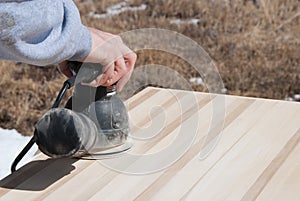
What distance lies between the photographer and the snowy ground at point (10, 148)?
7.62 feet

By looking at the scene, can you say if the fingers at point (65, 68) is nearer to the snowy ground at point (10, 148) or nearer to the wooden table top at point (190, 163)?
the wooden table top at point (190, 163)

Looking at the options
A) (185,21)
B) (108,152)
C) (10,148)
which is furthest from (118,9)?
(108,152)

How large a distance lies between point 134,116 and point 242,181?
1.42 ft

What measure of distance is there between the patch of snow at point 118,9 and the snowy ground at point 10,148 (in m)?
1.80

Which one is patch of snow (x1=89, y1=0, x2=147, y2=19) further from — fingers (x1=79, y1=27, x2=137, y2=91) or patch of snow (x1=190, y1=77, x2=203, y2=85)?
fingers (x1=79, y1=27, x2=137, y2=91)

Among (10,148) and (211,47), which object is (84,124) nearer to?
(10,148)

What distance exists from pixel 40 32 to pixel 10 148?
1657mm

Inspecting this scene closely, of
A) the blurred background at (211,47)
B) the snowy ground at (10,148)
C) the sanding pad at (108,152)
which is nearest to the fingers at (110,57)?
the sanding pad at (108,152)

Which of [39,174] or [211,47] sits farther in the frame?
[211,47]

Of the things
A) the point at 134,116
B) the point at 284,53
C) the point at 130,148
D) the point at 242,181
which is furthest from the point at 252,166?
the point at 284,53

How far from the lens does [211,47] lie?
3736 mm

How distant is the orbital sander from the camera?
108 centimetres

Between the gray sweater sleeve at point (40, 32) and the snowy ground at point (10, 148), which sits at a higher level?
the gray sweater sleeve at point (40, 32)

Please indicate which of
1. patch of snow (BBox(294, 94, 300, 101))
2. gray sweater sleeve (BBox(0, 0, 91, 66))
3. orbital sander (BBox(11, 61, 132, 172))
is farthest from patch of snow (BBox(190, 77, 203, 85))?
gray sweater sleeve (BBox(0, 0, 91, 66))
